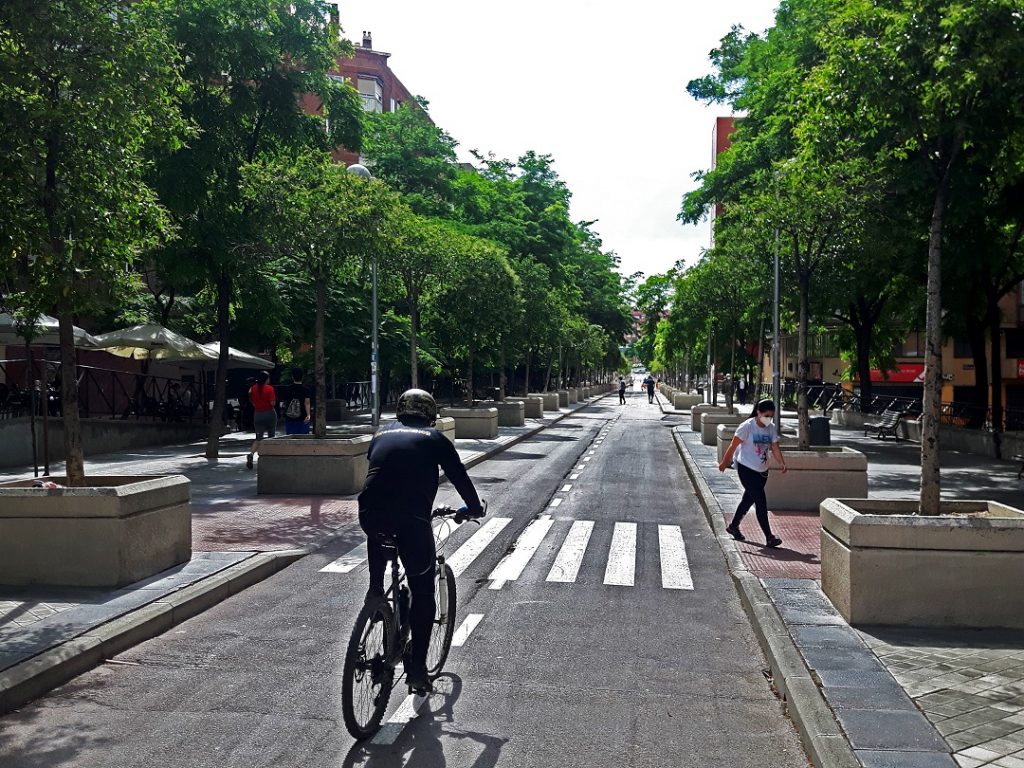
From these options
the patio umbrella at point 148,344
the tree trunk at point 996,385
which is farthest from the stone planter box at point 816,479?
the patio umbrella at point 148,344

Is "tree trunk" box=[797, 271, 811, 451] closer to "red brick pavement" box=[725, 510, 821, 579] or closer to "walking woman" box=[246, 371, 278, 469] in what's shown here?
"red brick pavement" box=[725, 510, 821, 579]

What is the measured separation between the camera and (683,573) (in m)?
10.1

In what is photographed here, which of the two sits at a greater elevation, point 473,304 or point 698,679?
point 473,304

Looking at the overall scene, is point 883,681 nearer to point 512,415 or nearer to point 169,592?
point 169,592

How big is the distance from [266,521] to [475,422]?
18.1 metres

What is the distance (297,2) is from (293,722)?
1889cm

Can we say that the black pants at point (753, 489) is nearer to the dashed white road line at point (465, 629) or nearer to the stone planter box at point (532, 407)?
the dashed white road line at point (465, 629)

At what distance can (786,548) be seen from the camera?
11.3 metres

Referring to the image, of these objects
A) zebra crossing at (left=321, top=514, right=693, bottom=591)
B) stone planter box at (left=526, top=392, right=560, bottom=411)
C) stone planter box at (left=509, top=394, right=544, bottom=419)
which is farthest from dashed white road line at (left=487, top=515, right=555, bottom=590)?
stone planter box at (left=526, top=392, right=560, bottom=411)

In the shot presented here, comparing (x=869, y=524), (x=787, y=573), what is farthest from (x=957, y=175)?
(x=869, y=524)

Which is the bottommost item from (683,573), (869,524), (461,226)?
(683,573)

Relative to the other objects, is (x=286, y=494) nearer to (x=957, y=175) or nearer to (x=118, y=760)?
(x=118, y=760)

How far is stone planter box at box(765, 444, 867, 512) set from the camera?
48.0 ft

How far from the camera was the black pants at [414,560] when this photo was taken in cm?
550
